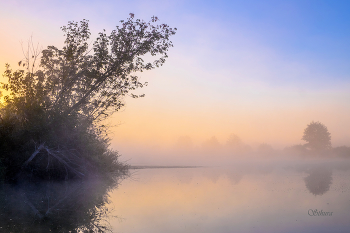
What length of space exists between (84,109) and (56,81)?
10.4 ft

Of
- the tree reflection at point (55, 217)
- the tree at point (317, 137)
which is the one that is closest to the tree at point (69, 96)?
the tree reflection at point (55, 217)

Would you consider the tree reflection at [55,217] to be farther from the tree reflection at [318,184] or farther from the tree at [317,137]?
the tree at [317,137]

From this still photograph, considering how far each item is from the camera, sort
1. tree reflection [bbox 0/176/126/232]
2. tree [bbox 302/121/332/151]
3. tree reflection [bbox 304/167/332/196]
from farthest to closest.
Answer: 1. tree [bbox 302/121/332/151]
2. tree reflection [bbox 304/167/332/196]
3. tree reflection [bbox 0/176/126/232]

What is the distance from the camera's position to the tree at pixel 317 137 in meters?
86.6

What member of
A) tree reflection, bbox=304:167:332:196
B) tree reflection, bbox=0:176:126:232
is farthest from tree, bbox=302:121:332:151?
tree reflection, bbox=0:176:126:232

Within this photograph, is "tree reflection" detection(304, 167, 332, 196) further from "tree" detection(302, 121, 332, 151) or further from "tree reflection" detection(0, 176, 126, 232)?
"tree" detection(302, 121, 332, 151)

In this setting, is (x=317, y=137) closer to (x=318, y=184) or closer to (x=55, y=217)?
(x=318, y=184)

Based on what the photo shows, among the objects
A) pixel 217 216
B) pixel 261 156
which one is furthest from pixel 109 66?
pixel 261 156

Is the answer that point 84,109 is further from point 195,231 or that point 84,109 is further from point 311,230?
point 311,230

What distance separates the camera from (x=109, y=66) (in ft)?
71.1

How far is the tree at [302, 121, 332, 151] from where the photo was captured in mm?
86625

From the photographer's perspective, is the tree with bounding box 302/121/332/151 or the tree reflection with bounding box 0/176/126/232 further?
the tree with bounding box 302/121/332/151

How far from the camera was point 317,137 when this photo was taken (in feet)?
287

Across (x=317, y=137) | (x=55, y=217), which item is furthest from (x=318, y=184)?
(x=317, y=137)
